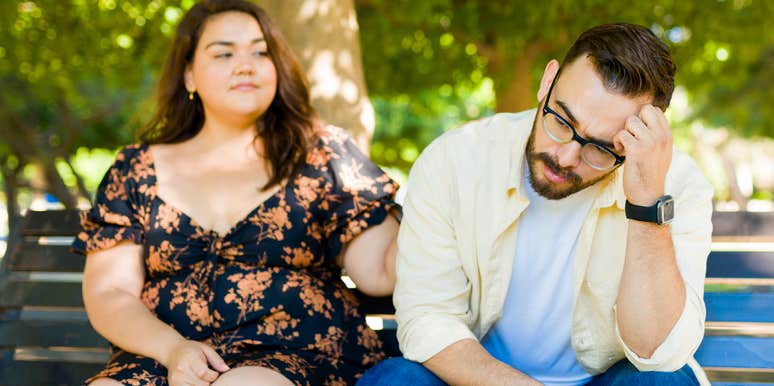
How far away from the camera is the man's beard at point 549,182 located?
277cm

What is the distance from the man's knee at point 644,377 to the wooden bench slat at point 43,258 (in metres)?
2.31

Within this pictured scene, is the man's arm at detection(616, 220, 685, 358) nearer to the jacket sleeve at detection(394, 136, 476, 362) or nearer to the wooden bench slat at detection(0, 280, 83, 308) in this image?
the jacket sleeve at detection(394, 136, 476, 362)

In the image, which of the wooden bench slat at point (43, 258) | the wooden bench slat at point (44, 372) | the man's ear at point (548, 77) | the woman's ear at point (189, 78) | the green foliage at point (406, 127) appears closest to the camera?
the man's ear at point (548, 77)

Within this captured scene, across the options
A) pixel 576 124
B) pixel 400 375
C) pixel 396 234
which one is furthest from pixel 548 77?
pixel 400 375

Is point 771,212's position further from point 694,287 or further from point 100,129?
point 100,129

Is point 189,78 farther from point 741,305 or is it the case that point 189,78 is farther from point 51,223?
point 741,305

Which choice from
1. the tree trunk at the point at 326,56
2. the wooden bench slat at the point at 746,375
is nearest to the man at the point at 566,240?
the wooden bench slat at the point at 746,375

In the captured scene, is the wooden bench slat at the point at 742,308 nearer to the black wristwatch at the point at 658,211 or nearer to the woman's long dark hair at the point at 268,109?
the black wristwatch at the point at 658,211

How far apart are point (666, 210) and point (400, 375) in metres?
0.92

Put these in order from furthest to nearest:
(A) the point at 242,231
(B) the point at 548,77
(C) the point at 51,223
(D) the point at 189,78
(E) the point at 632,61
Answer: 1. (C) the point at 51,223
2. (D) the point at 189,78
3. (A) the point at 242,231
4. (B) the point at 548,77
5. (E) the point at 632,61

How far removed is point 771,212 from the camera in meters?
3.57

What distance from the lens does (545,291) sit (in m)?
2.94

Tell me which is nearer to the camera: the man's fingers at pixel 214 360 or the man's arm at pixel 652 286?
the man's arm at pixel 652 286

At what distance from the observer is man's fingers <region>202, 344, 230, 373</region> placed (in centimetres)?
300
